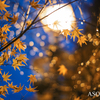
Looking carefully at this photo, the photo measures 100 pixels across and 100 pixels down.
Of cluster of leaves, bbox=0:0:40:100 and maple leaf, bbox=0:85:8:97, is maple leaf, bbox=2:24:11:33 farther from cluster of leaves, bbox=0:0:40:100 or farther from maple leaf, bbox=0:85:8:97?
maple leaf, bbox=0:85:8:97

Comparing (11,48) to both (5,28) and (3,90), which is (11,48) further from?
(3,90)

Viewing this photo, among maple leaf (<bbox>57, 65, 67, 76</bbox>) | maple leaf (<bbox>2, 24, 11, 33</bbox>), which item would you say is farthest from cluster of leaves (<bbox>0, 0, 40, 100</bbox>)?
maple leaf (<bbox>57, 65, 67, 76</bbox>)

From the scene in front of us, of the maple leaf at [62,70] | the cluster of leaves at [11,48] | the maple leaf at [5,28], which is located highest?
the maple leaf at [5,28]

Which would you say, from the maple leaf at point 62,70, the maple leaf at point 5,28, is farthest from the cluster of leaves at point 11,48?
the maple leaf at point 62,70

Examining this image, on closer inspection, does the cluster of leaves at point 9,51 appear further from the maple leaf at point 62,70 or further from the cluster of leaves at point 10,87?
the maple leaf at point 62,70

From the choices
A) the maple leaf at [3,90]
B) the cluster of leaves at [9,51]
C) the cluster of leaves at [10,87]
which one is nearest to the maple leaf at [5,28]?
the cluster of leaves at [9,51]

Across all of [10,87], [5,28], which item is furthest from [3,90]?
[5,28]

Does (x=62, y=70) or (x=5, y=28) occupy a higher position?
(x=5, y=28)

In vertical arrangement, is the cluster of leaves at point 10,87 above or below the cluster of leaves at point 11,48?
below

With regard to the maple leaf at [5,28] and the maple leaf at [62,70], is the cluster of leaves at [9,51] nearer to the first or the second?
the maple leaf at [5,28]

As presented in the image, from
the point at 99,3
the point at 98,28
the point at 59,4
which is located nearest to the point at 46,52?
the point at 59,4

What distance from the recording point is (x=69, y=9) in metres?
1.30

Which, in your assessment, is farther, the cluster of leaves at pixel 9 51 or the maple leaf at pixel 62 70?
the maple leaf at pixel 62 70

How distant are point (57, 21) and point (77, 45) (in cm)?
43
